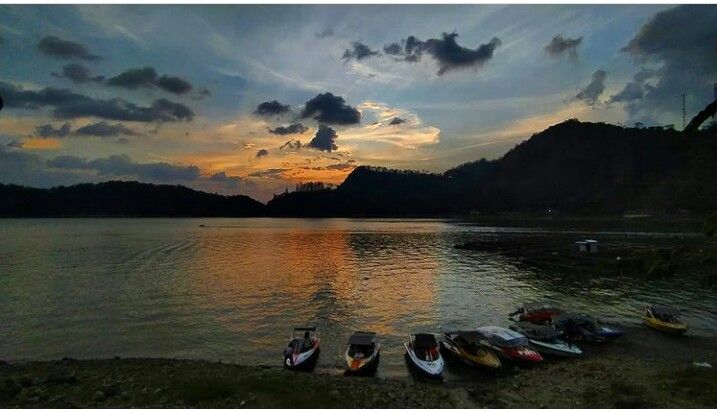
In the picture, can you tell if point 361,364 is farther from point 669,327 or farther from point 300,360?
point 669,327

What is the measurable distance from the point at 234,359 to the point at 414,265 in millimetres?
65427

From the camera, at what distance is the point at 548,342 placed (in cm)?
3797

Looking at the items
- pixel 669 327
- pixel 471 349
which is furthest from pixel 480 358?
pixel 669 327

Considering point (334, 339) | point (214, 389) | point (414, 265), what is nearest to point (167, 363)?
point (214, 389)

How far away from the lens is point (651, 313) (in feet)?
146

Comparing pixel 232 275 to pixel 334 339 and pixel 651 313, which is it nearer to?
pixel 334 339

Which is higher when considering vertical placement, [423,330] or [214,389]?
[214,389]

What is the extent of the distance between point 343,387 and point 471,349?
13.3 m

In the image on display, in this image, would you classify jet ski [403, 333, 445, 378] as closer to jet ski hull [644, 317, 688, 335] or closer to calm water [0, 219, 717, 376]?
calm water [0, 219, 717, 376]

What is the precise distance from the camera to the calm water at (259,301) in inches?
1646

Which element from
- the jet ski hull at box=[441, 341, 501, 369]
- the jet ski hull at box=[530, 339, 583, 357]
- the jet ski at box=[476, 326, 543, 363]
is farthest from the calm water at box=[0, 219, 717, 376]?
the jet ski hull at box=[530, 339, 583, 357]

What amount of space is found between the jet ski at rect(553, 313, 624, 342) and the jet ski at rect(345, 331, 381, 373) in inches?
733

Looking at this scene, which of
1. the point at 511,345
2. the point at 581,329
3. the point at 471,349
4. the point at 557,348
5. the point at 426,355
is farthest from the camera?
the point at 581,329

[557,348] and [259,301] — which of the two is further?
[259,301]
